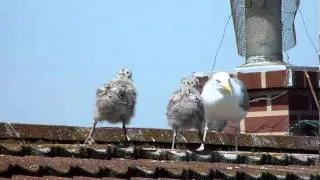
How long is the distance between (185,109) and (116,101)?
0.62 metres

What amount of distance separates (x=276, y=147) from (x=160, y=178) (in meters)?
3.33

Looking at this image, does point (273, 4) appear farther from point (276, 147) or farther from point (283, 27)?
point (276, 147)

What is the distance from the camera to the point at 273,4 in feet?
48.1

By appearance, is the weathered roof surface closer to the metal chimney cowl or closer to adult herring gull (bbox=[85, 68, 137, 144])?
adult herring gull (bbox=[85, 68, 137, 144])

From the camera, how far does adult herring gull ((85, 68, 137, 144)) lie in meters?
7.25

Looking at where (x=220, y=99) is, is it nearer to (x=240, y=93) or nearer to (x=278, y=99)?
(x=240, y=93)

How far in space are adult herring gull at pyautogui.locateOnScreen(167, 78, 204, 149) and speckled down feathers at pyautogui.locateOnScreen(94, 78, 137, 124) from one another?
0.36 meters

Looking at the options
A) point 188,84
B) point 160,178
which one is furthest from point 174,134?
point 160,178

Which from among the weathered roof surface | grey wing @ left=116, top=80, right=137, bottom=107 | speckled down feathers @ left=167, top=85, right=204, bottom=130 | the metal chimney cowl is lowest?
the weathered roof surface

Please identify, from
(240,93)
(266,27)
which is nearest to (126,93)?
(240,93)

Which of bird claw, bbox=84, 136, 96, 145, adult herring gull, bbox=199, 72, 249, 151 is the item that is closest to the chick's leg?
bird claw, bbox=84, 136, 96, 145

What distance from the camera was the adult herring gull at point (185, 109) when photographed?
294 inches

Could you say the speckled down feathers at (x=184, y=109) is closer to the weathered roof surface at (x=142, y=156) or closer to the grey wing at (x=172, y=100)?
the grey wing at (x=172, y=100)

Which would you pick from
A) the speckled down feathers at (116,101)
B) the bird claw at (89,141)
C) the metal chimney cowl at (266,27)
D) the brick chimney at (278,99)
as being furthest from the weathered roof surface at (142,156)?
the metal chimney cowl at (266,27)
